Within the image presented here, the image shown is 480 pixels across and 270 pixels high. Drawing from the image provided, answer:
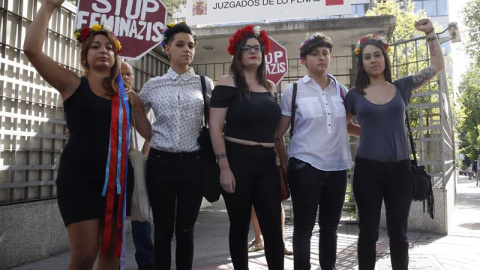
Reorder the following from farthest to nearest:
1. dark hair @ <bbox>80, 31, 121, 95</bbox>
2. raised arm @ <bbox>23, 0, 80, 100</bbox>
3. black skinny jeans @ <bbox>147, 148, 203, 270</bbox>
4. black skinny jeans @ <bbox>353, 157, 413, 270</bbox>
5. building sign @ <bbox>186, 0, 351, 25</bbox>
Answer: building sign @ <bbox>186, 0, 351, 25</bbox>, black skinny jeans @ <bbox>353, 157, 413, 270</bbox>, black skinny jeans @ <bbox>147, 148, 203, 270</bbox>, dark hair @ <bbox>80, 31, 121, 95</bbox>, raised arm @ <bbox>23, 0, 80, 100</bbox>

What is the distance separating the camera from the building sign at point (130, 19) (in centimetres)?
382

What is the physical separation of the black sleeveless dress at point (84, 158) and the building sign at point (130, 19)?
1.62 meters

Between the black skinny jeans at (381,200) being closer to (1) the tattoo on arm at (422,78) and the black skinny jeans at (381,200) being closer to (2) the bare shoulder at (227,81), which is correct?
(1) the tattoo on arm at (422,78)

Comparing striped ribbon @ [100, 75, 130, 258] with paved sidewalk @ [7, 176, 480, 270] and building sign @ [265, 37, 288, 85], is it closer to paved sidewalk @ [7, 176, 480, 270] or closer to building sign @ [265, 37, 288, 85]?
paved sidewalk @ [7, 176, 480, 270]

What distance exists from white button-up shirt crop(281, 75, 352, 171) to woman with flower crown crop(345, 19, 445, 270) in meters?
0.16

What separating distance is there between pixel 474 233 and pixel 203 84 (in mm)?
5665

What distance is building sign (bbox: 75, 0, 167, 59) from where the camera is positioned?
382cm

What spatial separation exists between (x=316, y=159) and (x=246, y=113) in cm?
65

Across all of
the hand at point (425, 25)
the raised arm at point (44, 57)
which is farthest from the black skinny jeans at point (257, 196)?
the hand at point (425, 25)

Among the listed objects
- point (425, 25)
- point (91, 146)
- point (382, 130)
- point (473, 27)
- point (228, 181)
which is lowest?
point (228, 181)

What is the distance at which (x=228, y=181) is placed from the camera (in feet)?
9.33

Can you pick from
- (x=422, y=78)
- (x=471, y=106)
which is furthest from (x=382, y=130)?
(x=471, y=106)

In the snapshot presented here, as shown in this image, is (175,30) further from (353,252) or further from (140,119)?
(353,252)

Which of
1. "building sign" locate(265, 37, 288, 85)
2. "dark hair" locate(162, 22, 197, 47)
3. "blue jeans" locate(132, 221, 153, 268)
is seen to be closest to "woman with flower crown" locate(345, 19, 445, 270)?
"dark hair" locate(162, 22, 197, 47)
